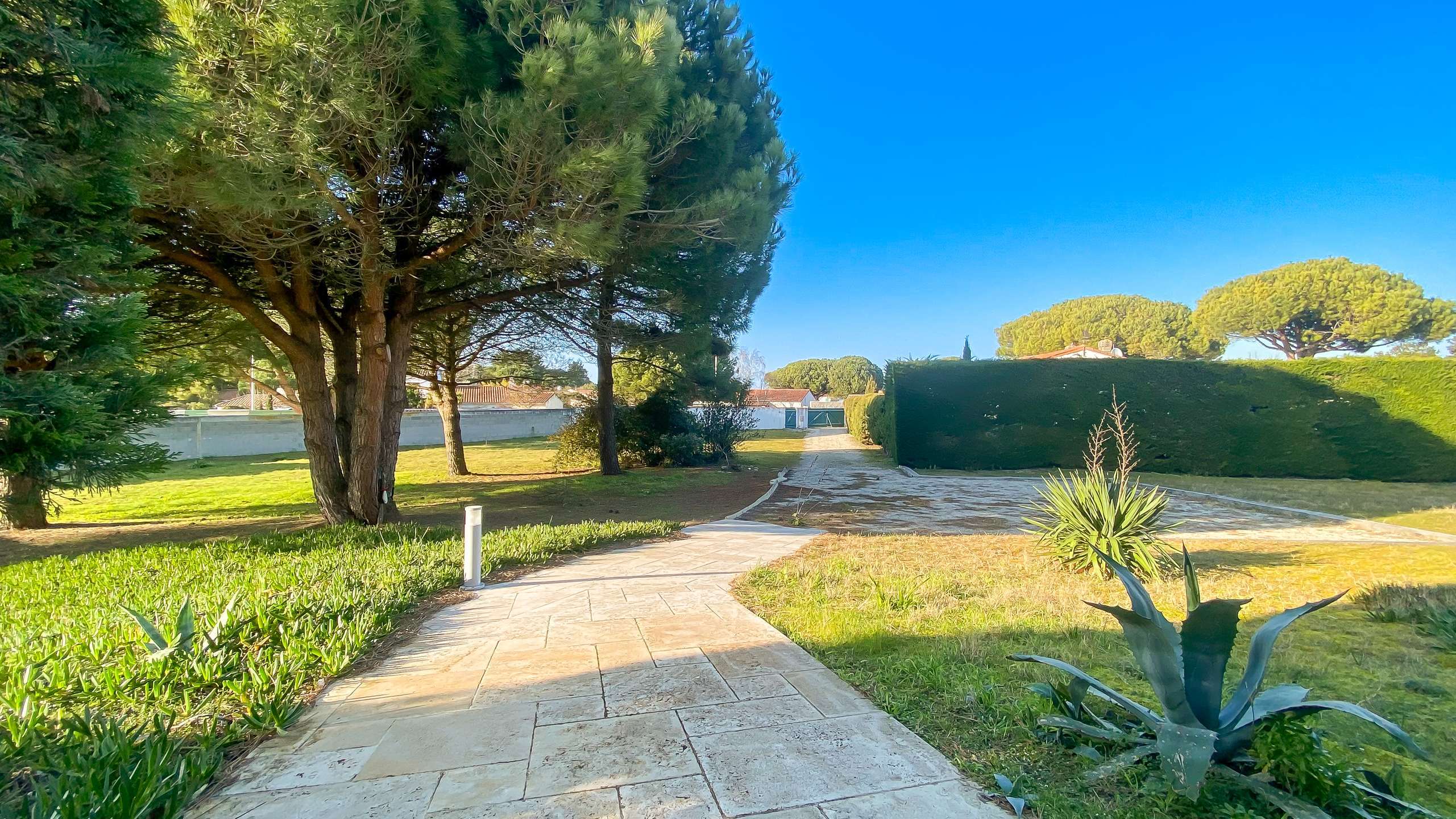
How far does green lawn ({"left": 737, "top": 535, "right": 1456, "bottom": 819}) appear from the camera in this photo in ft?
7.20

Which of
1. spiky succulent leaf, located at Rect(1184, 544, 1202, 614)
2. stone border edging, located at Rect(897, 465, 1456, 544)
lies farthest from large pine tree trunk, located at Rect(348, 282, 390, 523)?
stone border edging, located at Rect(897, 465, 1456, 544)

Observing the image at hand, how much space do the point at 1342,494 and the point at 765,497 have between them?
1165 centimetres

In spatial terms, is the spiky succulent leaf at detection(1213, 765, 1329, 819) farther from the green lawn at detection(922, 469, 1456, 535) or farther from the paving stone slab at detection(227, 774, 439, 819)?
the green lawn at detection(922, 469, 1456, 535)

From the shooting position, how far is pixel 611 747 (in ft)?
7.59

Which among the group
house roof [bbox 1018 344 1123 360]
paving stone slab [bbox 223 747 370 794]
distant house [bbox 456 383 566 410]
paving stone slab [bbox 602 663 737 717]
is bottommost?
paving stone slab [bbox 602 663 737 717]

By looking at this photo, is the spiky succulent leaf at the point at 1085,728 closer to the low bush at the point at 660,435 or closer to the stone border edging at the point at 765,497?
the stone border edging at the point at 765,497

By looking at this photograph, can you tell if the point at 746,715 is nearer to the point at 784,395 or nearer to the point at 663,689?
the point at 663,689

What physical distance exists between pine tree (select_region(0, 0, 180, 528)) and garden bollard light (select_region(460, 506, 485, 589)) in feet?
7.75

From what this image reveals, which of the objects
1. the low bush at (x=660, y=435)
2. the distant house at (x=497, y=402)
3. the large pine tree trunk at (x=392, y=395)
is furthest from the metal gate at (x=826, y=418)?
the large pine tree trunk at (x=392, y=395)

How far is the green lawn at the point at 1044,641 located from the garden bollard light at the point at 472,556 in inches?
88.2

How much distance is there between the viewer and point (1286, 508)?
964 cm

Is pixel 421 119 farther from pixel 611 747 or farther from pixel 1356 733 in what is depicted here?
pixel 1356 733

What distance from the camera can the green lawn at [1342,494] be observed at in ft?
28.9

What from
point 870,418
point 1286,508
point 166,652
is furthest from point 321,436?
point 870,418
